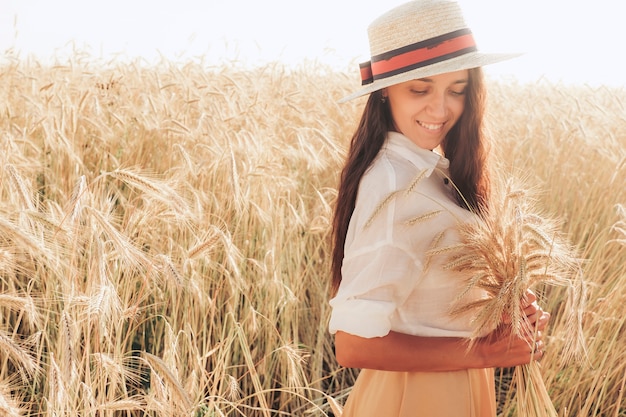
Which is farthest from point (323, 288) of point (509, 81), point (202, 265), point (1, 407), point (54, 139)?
point (509, 81)

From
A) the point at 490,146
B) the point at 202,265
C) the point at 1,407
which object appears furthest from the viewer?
the point at 202,265

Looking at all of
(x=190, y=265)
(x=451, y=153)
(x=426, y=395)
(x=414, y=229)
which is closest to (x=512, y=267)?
(x=414, y=229)

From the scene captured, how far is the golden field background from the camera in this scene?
51.6 inches

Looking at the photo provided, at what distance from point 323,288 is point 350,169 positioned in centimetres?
128

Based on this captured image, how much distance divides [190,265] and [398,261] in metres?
1.06

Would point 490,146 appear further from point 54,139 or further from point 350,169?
point 54,139

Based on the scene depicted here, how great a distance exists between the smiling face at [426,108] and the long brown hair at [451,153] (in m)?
0.06

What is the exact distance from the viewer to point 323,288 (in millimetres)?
2525

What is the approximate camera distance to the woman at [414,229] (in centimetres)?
108

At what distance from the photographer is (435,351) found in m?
1.14

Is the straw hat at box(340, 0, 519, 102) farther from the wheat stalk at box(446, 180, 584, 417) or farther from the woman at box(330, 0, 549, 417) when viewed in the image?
the wheat stalk at box(446, 180, 584, 417)

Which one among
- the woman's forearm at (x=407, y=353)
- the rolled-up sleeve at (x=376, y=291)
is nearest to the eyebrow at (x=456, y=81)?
the rolled-up sleeve at (x=376, y=291)

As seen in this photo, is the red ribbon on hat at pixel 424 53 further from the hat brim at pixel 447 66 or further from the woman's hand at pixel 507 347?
the woman's hand at pixel 507 347

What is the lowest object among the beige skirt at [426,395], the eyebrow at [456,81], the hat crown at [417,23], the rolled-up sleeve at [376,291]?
the beige skirt at [426,395]
